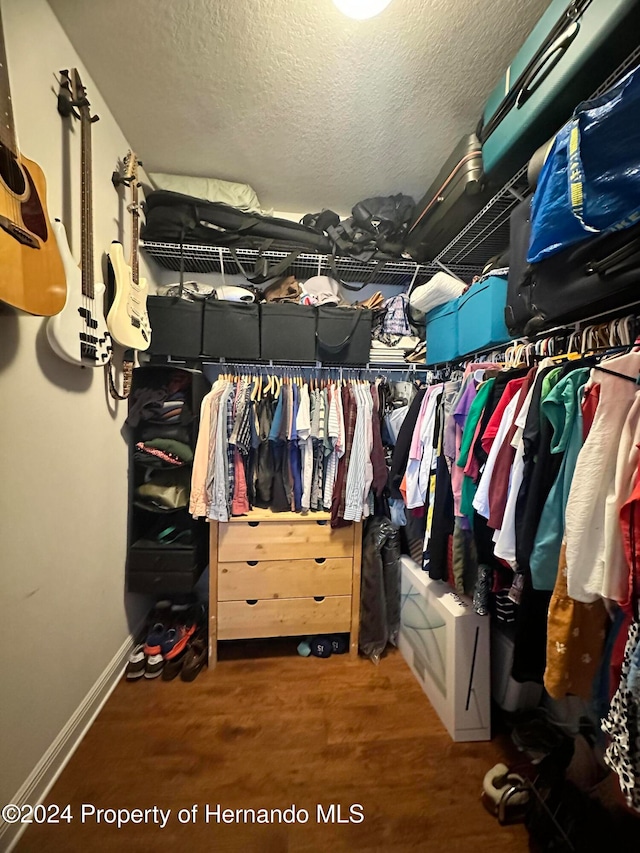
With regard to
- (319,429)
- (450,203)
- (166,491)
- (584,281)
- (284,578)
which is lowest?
(284,578)

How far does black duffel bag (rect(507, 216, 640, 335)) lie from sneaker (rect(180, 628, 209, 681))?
6.94ft

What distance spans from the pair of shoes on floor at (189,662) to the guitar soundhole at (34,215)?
187cm


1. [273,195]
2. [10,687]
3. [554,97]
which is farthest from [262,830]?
[273,195]

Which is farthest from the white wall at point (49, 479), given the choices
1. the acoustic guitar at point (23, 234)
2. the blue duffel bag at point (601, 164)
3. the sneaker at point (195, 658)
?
the blue duffel bag at point (601, 164)

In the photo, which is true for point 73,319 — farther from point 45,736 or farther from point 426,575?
point 426,575

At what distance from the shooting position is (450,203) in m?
1.46

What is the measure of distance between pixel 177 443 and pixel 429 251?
177cm

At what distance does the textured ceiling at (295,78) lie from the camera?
1.08 metres

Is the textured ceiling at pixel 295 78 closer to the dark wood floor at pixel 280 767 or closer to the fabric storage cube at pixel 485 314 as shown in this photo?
the fabric storage cube at pixel 485 314

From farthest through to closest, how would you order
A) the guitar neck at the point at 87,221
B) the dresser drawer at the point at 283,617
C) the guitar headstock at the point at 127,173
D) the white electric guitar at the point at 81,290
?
1. the dresser drawer at the point at 283,617
2. the guitar headstock at the point at 127,173
3. the guitar neck at the point at 87,221
4. the white electric guitar at the point at 81,290

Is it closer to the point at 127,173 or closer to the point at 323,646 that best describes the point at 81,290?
the point at 127,173

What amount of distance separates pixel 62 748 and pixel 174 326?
1809mm

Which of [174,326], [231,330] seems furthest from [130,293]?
[231,330]

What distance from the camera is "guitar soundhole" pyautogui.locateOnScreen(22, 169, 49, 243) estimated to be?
2.93 ft
